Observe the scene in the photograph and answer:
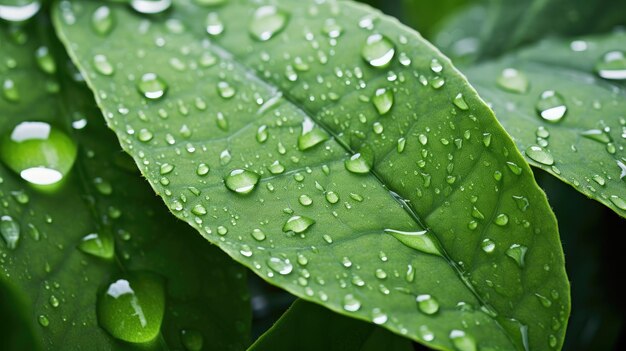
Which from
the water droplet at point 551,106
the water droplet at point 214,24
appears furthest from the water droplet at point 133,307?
the water droplet at point 551,106

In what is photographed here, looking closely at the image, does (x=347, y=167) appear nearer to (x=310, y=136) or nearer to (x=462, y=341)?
(x=310, y=136)

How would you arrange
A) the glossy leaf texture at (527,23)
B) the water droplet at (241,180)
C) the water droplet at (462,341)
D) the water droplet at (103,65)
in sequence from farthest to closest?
the glossy leaf texture at (527,23) → the water droplet at (103,65) → the water droplet at (241,180) → the water droplet at (462,341)

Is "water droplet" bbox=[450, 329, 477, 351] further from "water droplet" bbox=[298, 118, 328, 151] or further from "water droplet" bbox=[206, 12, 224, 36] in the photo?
"water droplet" bbox=[206, 12, 224, 36]

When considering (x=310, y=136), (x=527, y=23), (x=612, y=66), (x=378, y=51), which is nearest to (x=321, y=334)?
(x=310, y=136)

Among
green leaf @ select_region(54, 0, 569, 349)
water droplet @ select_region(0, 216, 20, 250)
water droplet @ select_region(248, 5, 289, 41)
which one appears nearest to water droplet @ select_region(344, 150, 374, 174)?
green leaf @ select_region(54, 0, 569, 349)

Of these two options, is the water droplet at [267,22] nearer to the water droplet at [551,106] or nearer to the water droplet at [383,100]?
the water droplet at [383,100]

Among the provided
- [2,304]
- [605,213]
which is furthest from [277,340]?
[605,213]
